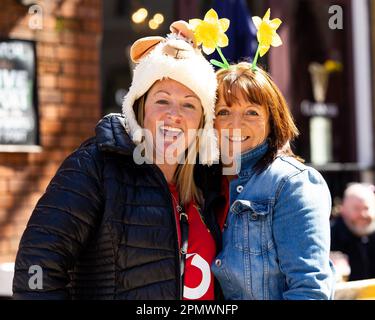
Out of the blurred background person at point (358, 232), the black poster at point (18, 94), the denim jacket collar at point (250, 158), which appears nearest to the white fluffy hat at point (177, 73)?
the denim jacket collar at point (250, 158)

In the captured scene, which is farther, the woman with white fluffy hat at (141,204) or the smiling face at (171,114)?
the smiling face at (171,114)

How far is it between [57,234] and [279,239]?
72 centimetres

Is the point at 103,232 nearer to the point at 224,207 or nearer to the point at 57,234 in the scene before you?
the point at 57,234

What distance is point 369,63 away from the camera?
8125 millimetres

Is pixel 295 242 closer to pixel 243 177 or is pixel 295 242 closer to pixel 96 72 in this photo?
pixel 243 177

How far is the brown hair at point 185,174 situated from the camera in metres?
2.59

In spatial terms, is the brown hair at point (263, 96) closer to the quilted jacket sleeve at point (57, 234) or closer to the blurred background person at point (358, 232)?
the quilted jacket sleeve at point (57, 234)

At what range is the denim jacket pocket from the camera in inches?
93.7

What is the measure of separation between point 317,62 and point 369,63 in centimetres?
60

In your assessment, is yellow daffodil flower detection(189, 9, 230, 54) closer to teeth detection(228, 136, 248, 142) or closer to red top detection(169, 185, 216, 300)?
teeth detection(228, 136, 248, 142)

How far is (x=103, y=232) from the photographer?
2.27m

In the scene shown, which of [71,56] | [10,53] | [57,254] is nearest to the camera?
[57,254]

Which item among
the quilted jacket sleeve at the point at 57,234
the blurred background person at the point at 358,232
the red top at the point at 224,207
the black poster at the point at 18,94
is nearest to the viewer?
the quilted jacket sleeve at the point at 57,234
